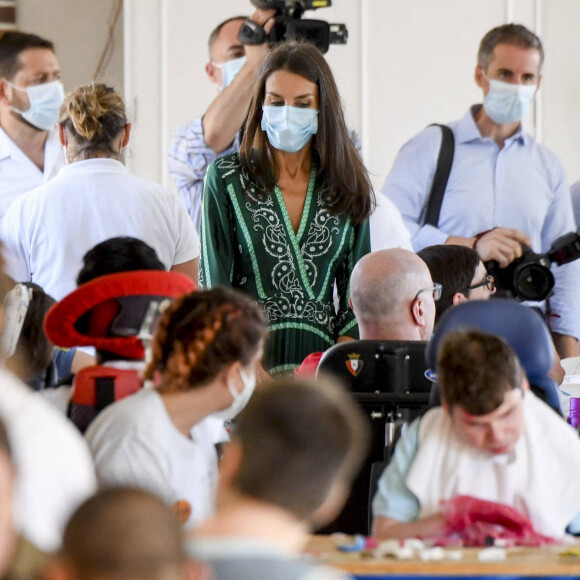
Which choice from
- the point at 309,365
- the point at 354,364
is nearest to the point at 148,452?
the point at 354,364

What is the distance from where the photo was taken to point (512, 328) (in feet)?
9.22

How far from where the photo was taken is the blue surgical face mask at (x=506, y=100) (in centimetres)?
488

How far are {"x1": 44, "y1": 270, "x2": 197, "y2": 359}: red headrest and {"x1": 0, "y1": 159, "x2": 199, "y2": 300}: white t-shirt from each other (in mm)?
882

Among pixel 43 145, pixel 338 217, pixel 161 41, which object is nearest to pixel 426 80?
pixel 161 41

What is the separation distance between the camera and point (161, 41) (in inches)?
256

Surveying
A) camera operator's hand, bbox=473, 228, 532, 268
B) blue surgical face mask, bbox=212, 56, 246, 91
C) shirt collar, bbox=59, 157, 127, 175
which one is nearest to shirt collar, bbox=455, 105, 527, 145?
camera operator's hand, bbox=473, 228, 532, 268

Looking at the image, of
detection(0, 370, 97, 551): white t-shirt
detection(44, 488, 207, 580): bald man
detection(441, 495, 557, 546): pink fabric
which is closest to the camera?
detection(44, 488, 207, 580): bald man

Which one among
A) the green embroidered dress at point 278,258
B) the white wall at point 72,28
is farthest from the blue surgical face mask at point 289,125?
the white wall at point 72,28

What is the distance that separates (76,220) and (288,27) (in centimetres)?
122

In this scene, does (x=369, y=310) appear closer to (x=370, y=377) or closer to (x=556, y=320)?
(x=370, y=377)

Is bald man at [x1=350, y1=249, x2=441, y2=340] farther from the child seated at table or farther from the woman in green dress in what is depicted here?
the child seated at table

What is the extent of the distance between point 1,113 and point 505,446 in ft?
8.91

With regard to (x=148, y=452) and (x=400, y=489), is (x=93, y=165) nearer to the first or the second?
(x=148, y=452)

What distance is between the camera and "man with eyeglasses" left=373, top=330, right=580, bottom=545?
8.04 feet
